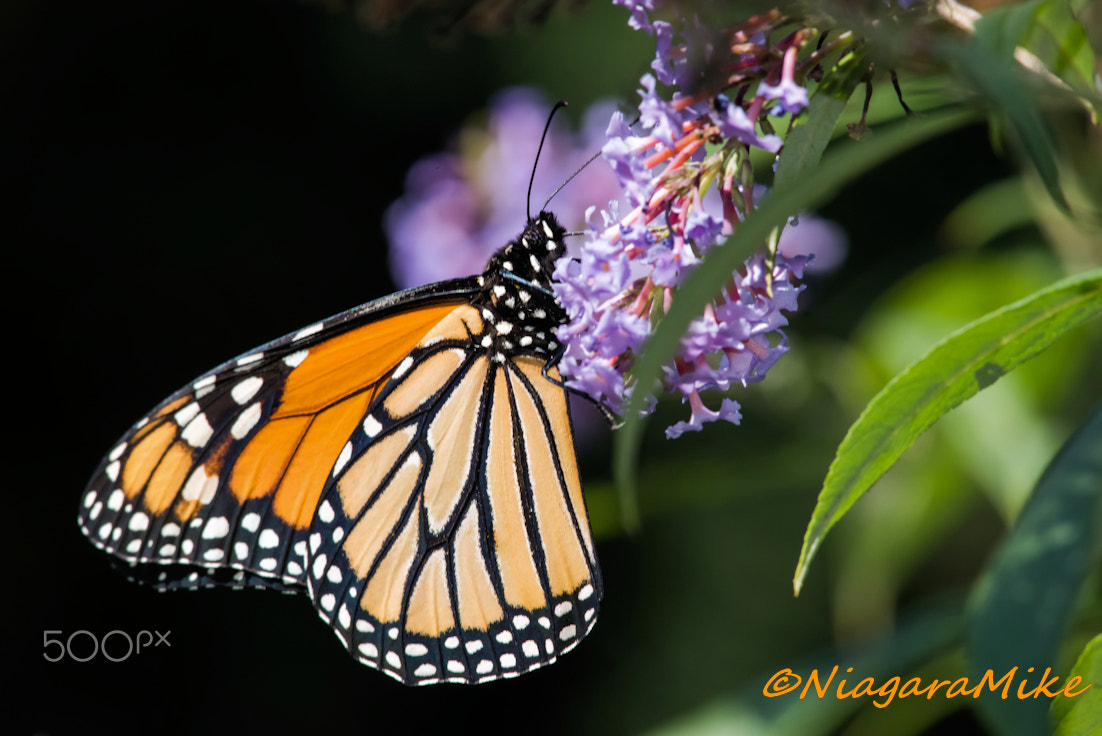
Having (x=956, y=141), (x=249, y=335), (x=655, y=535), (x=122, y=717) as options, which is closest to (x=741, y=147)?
(x=956, y=141)

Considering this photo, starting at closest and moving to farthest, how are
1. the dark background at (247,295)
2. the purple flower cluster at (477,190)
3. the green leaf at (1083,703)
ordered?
the green leaf at (1083,703)
the purple flower cluster at (477,190)
the dark background at (247,295)

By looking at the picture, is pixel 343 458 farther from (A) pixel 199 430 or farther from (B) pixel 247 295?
(B) pixel 247 295

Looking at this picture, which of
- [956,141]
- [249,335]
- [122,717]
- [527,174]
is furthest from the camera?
[249,335]

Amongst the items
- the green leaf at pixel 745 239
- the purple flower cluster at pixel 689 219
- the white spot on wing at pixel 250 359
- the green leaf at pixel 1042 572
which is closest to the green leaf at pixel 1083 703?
the green leaf at pixel 1042 572

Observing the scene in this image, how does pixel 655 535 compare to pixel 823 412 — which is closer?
pixel 823 412

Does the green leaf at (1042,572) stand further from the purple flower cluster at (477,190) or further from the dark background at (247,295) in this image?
the dark background at (247,295)

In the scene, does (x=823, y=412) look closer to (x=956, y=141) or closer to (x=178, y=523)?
(x=178, y=523)

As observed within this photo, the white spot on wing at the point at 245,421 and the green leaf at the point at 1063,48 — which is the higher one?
the green leaf at the point at 1063,48

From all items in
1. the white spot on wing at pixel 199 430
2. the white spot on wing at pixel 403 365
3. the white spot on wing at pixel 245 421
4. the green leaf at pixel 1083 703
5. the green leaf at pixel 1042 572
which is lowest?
the green leaf at pixel 1083 703
